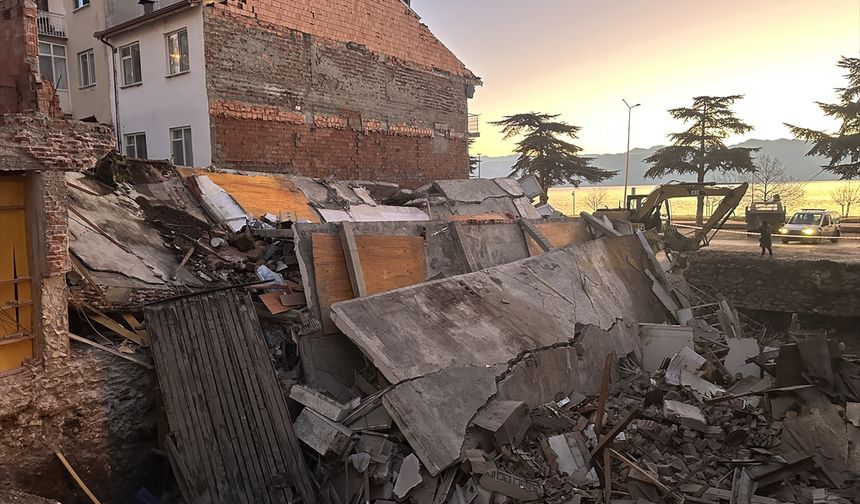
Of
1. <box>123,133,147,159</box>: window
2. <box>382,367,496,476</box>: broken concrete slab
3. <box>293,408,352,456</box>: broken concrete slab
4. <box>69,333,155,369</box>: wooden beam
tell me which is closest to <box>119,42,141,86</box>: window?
<box>123,133,147,159</box>: window

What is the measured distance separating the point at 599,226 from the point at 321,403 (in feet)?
27.2

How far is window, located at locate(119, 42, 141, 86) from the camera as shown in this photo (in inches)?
657

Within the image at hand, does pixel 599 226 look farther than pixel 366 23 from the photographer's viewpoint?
No

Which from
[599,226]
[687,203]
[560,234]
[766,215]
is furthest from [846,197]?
[560,234]

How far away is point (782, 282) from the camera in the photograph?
16.5 meters

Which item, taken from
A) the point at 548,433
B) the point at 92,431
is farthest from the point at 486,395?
the point at 92,431

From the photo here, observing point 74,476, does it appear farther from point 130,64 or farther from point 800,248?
point 800,248

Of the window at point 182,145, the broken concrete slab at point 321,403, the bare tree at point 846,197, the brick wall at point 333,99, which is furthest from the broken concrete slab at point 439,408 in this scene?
the bare tree at point 846,197

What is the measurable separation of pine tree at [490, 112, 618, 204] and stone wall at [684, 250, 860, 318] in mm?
19096

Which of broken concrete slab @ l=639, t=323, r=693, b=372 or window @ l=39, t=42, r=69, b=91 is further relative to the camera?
window @ l=39, t=42, r=69, b=91

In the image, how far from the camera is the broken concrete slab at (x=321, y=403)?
547cm

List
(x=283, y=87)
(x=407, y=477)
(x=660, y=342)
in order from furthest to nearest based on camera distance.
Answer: (x=283, y=87), (x=660, y=342), (x=407, y=477)

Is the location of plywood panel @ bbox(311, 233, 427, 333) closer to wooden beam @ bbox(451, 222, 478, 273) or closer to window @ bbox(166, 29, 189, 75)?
wooden beam @ bbox(451, 222, 478, 273)

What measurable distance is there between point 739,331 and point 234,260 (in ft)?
31.3
